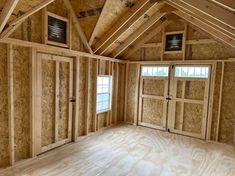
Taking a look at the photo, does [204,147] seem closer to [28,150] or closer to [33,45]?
[28,150]

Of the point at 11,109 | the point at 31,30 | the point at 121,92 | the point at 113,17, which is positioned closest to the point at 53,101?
the point at 11,109

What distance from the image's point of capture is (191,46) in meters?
5.20

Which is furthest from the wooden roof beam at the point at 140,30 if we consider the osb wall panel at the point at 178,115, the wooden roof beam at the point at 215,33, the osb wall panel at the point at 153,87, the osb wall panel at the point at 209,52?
the osb wall panel at the point at 178,115

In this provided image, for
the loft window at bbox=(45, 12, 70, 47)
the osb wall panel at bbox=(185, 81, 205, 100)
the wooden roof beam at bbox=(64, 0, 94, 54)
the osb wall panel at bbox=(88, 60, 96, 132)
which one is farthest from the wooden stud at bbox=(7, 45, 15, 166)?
the osb wall panel at bbox=(185, 81, 205, 100)

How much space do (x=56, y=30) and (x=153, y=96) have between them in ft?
12.4

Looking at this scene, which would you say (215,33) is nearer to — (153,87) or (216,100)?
(216,100)

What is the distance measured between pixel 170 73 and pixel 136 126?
7.56 feet

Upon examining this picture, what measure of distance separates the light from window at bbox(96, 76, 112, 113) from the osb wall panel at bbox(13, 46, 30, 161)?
2.29 m

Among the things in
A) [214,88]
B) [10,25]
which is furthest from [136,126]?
[10,25]

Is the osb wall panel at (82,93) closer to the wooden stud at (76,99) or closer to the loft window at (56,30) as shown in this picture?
the wooden stud at (76,99)

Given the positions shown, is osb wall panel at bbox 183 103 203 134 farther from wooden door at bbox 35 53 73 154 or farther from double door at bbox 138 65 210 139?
wooden door at bbox 35 53 73 154

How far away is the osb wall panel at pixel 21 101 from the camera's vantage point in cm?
326

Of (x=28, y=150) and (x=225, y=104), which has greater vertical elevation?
(x=225, y=104)

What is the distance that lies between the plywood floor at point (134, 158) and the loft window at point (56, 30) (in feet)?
8.60
